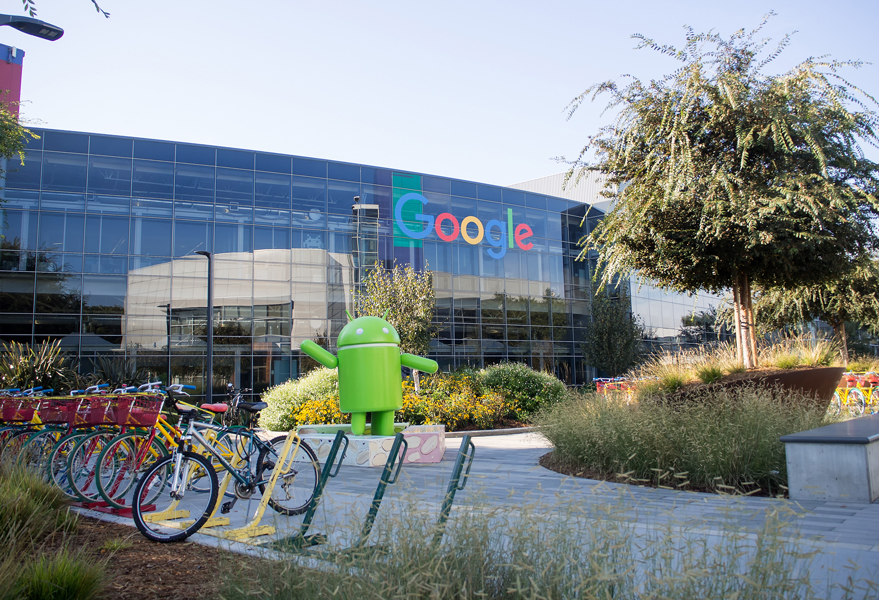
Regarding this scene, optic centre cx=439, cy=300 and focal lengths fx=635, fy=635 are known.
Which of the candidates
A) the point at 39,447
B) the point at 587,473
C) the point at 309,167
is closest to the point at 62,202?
the point at 309,167

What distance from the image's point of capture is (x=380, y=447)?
954cm

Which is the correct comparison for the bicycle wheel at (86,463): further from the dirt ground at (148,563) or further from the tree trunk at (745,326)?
the tree trunk at (745,326)

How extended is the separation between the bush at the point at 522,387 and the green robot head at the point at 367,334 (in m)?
6.59

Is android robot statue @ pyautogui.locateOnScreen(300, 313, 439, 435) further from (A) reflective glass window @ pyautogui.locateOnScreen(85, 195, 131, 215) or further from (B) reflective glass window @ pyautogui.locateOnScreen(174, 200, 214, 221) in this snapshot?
(A) reflective glass window @ pyautogui.locateOnScreen(85, 195, 131, 215)

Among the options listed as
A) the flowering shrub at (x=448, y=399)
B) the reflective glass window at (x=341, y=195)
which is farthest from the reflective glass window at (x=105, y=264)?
the flowering shrub at (x=448, y=399)

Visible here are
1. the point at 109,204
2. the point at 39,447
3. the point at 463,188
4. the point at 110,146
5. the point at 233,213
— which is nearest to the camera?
the point at 39,447

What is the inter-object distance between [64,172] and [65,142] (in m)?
1.16

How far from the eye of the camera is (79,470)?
666 centimetres

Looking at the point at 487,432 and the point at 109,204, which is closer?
the point at 487,432

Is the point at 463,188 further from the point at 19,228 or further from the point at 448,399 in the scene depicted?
the point at 19,228

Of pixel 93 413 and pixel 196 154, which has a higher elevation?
pixel 196 154

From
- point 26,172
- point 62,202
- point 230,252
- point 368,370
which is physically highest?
point 26,172

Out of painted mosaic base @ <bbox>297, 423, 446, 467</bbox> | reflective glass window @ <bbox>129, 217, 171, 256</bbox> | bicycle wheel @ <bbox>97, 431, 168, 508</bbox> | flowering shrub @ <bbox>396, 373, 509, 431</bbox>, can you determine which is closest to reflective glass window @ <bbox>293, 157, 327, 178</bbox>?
reflective glass window @ <bbox>129, 217, 171, 256</bbox>

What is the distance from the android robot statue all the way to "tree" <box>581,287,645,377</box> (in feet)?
67.2
